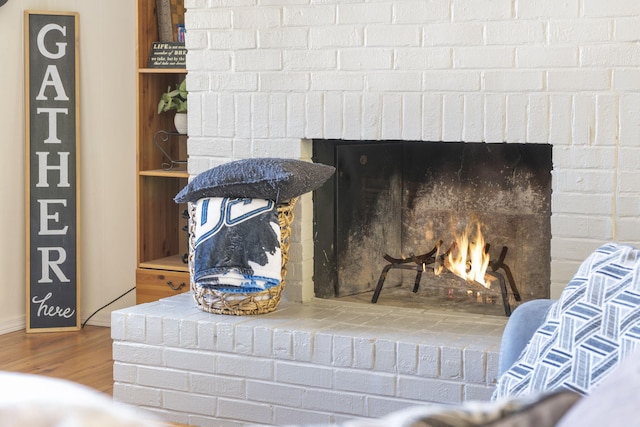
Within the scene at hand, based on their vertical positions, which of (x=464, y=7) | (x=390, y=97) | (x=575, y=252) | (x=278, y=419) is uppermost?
(x=464, y=7)

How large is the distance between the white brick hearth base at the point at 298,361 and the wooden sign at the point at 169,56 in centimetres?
129

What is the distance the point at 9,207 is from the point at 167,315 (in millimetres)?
1580

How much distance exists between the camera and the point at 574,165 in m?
3.00

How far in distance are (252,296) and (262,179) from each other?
40 cm

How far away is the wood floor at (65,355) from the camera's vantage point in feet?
12.2

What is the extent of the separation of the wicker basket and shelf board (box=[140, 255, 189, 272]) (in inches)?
39.8

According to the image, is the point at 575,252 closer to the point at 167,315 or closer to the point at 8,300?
the point at 167,315

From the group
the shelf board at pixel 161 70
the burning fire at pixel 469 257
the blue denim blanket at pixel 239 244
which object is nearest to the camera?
the blue denim blanket at pixel 239 244

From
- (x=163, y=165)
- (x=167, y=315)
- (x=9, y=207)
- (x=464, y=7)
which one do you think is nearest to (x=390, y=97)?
(x=464, y=7)

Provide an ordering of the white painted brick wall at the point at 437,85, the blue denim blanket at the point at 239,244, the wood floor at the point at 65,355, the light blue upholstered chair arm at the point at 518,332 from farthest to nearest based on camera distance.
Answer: the wood floor at the point at 65,355
the blue denim blanket at the point at 239,244
the white painted brick wall at the point at 437,85
the light blue upholstered chair arm at the point at 518,332

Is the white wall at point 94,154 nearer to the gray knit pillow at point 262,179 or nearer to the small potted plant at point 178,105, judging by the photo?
the small potted plant at point 178,105

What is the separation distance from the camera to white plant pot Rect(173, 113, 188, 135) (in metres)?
4.22

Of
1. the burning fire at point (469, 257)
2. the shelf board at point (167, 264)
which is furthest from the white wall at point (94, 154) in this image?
the burning fire at point (469, 257)

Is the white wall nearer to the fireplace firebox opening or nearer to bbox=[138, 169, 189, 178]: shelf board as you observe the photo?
bbox=[138, 169, 189, 178]: shelf board
